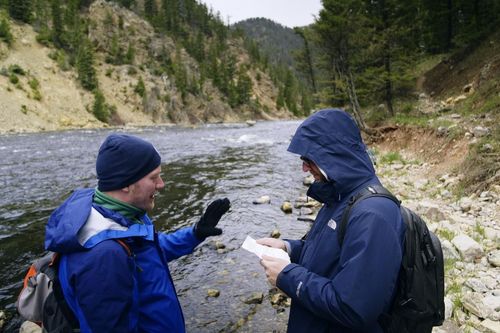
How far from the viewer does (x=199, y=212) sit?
9609mm

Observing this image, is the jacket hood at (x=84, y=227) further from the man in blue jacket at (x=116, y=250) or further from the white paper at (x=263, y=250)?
the white paper at (x=263, y=250)

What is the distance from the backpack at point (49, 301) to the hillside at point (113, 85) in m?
36.3

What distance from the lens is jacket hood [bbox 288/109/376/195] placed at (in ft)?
6.61

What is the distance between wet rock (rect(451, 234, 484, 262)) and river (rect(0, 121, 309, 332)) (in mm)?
2662

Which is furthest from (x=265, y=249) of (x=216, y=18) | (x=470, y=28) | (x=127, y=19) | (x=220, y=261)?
(x=216, y=18)

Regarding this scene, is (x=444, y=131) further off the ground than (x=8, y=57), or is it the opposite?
(x=8, y=57)

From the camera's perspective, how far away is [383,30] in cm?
2045

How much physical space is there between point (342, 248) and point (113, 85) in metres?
63.3

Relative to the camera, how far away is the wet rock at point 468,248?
4855mm

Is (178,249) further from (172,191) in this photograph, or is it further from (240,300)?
(172,191)

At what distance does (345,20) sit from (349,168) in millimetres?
20559

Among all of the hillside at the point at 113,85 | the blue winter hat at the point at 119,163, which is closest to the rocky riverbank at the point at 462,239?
the blue winter hat at the point at 119,163

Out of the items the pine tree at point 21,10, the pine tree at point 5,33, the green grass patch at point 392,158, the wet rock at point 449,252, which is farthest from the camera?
the pine tree at point 21,10

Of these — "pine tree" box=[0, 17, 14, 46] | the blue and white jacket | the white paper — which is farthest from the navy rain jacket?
"pine tree" box=[0, 17, 14, 46]
